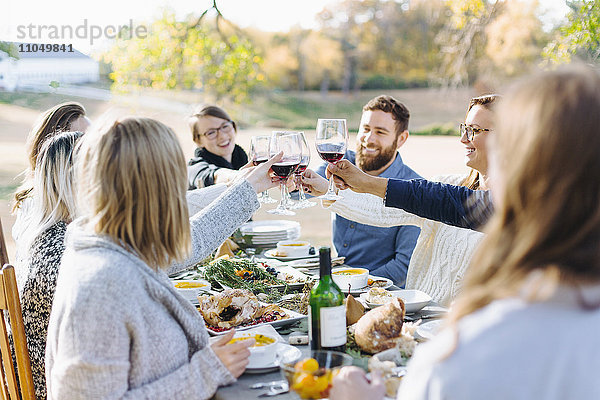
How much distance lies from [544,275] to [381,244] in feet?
8.55

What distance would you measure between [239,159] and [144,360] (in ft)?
12.0

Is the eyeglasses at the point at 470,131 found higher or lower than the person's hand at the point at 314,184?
higher

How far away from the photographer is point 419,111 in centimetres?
2645

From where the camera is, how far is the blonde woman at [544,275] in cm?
92

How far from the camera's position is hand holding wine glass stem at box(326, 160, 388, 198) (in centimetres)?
243

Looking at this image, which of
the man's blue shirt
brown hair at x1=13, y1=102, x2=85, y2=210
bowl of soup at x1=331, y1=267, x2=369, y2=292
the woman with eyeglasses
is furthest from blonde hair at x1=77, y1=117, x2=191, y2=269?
the woman with eyeglasses

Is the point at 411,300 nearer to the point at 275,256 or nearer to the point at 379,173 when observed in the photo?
the point at 275,256

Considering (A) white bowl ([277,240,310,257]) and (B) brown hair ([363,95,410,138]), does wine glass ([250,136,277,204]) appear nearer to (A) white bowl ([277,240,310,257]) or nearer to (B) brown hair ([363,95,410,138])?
(A) white bowl ([277,240,310,257])

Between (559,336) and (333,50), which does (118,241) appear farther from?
(333,50)

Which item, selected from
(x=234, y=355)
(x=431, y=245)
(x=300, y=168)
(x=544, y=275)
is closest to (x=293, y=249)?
(x=431, y=245)

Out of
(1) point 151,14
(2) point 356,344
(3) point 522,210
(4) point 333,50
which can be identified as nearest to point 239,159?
(2) point 356,344

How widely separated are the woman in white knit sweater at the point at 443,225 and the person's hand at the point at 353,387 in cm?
147

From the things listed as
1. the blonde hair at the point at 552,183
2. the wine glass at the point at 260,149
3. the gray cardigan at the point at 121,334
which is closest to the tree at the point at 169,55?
the wine glass at the point at 260,149

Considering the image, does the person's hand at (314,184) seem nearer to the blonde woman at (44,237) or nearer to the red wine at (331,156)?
the red wine at (331,156)
